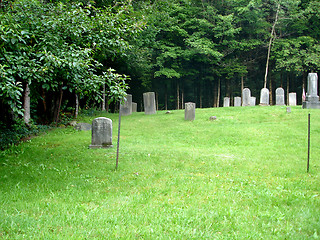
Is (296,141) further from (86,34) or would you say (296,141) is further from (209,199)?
(86,34)

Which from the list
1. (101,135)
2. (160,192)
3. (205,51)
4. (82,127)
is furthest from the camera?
(205,51)

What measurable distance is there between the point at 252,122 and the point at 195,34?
1764 centimetres

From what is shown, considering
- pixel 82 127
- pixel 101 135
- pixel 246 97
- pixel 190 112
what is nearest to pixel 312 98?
pixel 246 97

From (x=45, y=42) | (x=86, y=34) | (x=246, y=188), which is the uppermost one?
(x=86, y=34)

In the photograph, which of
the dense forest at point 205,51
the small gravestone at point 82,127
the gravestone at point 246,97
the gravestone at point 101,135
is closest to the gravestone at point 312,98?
the gravestone at point 246,97

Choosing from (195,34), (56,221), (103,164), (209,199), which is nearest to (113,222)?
(56,221)

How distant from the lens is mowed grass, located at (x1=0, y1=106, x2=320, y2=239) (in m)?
3.80

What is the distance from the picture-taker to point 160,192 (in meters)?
5.50

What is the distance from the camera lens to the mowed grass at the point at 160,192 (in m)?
3.80

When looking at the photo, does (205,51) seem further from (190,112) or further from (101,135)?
(101,135)

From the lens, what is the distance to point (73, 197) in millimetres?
5168

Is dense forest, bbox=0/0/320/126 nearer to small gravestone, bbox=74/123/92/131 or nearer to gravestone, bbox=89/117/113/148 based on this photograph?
small gravestone, bbox=74/123/92/131

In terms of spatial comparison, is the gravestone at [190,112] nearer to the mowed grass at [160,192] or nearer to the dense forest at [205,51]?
the dense forest at [205,51]

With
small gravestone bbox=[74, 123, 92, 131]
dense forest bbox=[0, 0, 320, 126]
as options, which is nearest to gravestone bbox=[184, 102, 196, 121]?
dense forest bbox=[0, 0, 320, 126]
